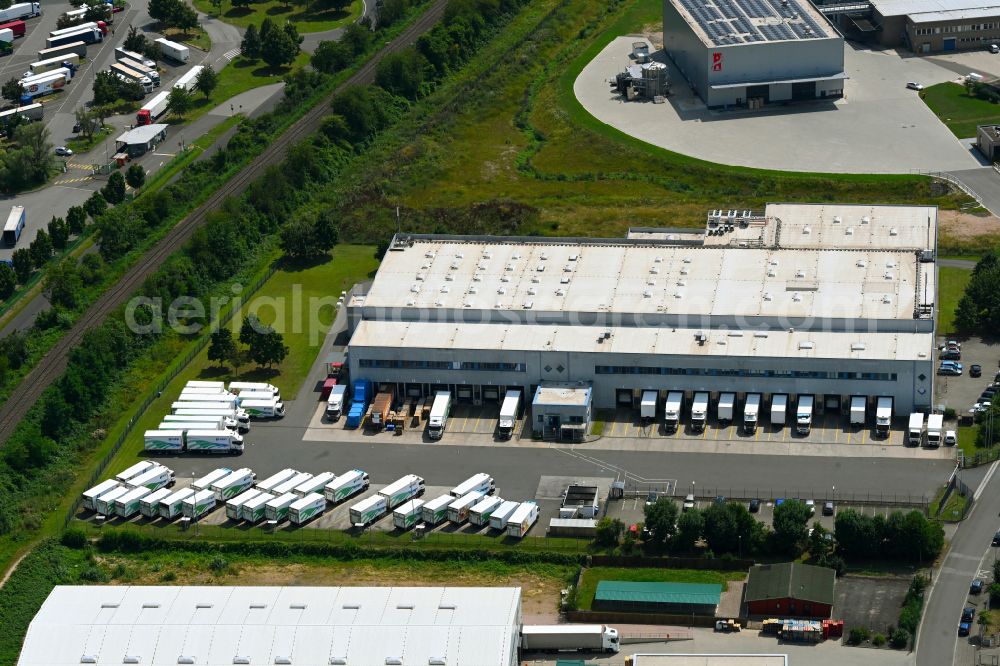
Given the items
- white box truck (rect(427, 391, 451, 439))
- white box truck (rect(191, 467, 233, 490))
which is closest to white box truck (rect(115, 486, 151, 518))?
white box truck (rect(191, 467, 233, 490))

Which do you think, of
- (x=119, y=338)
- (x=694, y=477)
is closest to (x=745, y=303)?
(x=694, y=477)

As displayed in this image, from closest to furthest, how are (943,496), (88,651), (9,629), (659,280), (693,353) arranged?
(88,651) < (9,629) < (943,496) < (693,353) < (659,280)

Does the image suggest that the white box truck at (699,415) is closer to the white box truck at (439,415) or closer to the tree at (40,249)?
the white box truck at (439,415)

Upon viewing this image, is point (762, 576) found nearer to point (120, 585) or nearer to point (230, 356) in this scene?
point (120, 585)

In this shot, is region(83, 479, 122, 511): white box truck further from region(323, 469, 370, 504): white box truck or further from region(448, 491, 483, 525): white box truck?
region(448, 491, 483, 525): white box truck

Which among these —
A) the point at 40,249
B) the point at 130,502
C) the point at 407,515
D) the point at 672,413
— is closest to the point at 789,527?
the point at 672,413

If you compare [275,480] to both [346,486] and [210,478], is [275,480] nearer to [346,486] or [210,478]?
[210,478]

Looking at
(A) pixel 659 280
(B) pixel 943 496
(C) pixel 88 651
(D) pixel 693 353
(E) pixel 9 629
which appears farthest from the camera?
(A) pixel 659 280
